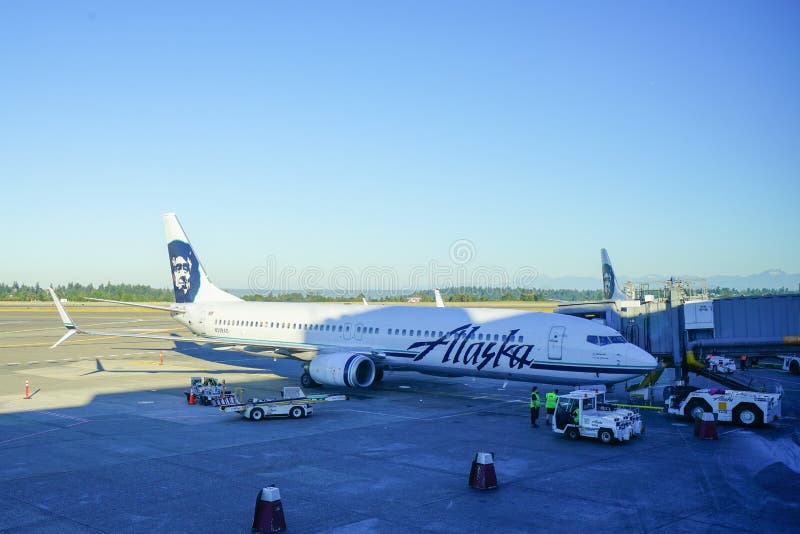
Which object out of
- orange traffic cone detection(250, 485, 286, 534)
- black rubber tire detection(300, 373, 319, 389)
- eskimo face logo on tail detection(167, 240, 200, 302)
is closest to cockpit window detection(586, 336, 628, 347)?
black rubber tire detection(300, 373, 319, 389)

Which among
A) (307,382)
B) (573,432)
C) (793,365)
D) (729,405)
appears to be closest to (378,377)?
(307,382)

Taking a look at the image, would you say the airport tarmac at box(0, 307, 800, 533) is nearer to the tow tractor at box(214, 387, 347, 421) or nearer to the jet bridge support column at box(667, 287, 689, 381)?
the tow tractor at box(214, 387, 347, 421)

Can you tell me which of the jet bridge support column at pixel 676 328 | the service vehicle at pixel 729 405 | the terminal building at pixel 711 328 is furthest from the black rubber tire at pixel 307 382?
the jet bridge support column at pixel 676 328

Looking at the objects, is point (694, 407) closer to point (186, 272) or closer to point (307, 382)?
point (307, 382)

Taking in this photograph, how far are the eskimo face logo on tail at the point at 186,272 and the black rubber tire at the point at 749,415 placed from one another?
100.0 feet

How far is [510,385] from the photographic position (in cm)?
3591

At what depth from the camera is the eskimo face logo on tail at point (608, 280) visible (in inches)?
2468

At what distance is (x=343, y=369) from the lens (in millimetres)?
30688

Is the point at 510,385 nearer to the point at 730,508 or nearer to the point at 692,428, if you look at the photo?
the point at 692,428

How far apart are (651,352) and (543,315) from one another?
495cm

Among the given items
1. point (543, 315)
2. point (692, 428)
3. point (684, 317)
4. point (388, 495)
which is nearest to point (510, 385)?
point (543, 315)

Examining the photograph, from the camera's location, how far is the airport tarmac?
1388 cm

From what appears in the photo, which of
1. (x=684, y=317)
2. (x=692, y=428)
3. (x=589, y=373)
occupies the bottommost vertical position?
(x=692, y=428)

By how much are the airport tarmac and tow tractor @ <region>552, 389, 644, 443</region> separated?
419mm
